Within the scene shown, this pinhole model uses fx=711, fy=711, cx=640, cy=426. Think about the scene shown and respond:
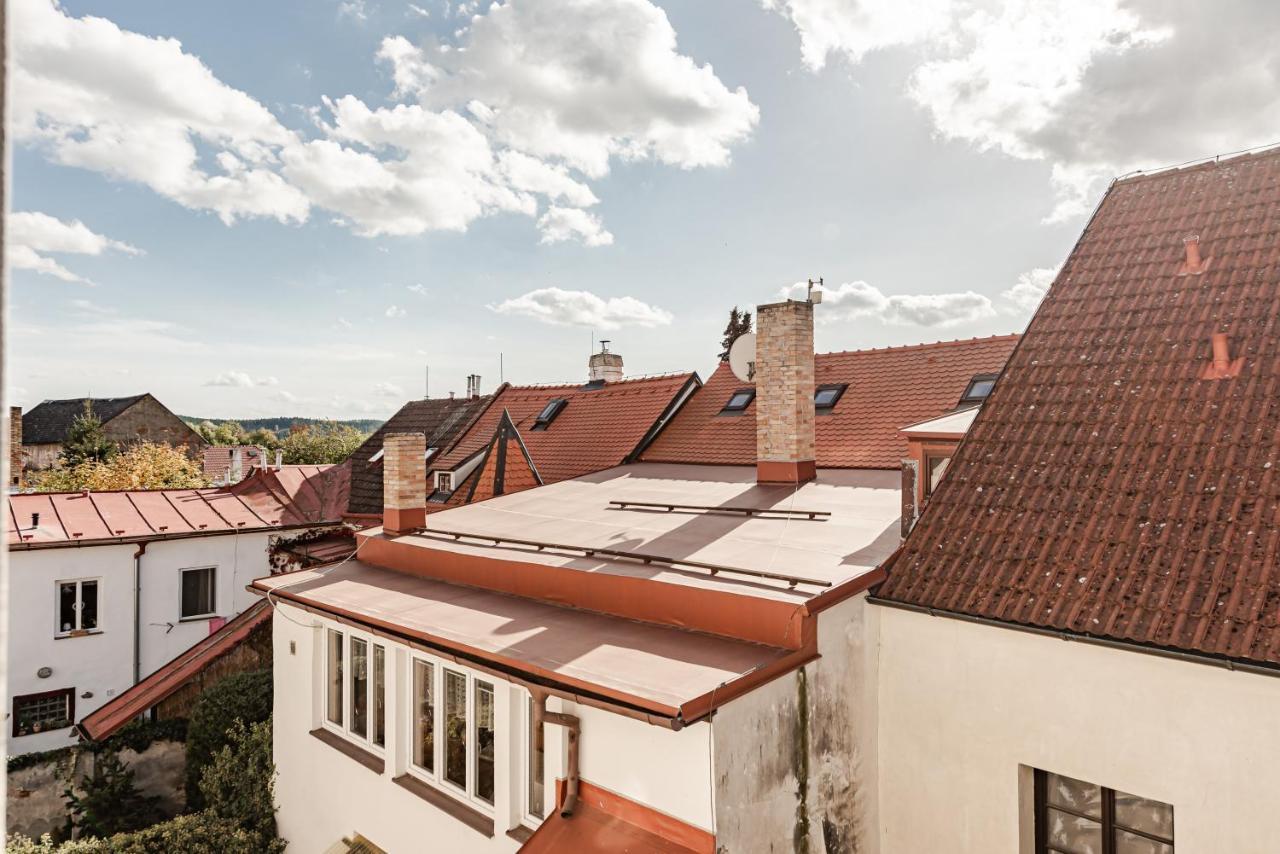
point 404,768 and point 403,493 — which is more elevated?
point 403,493

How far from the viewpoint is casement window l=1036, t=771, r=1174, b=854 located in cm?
598

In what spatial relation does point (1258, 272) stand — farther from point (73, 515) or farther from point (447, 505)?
point (73, 515)

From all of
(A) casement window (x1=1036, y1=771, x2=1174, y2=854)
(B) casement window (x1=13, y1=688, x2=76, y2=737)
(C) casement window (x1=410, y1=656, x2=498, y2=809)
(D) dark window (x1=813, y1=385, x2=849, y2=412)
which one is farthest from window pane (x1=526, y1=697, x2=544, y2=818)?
(B) casement window (x1=13, y1=688, x2=76, y2=737)

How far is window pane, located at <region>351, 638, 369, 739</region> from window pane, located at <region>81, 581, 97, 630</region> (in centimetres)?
1137

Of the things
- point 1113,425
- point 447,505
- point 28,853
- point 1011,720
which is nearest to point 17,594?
point 28,853

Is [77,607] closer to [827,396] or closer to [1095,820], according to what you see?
[827,396]

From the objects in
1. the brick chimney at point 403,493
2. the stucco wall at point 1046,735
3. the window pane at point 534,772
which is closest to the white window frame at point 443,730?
the window pane at point 534,772

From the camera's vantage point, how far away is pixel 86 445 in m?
38.1

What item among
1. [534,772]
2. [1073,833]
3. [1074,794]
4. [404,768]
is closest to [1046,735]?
[1074,794]

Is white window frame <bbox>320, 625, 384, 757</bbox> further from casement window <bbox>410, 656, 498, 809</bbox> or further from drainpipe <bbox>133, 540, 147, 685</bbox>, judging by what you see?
drainpipe <bbox>133, 540, 147, 685</bbox>

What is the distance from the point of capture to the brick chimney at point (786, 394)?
11.9 meters

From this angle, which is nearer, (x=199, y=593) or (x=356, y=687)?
(x=356, y=687)

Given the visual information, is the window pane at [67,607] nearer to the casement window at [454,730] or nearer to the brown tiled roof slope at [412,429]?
the brown tiled roof slope at [412,429]

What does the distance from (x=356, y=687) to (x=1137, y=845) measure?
890cm
